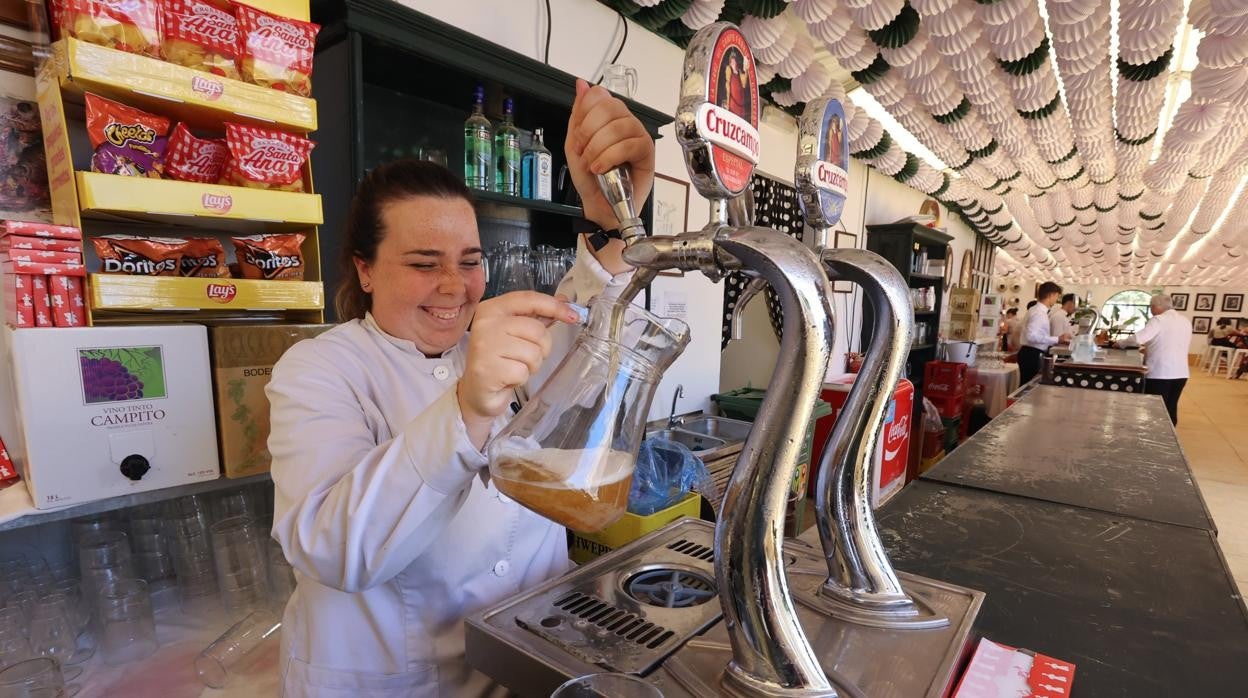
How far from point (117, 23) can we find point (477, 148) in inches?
38.0

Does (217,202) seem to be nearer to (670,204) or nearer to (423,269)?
(423,269)

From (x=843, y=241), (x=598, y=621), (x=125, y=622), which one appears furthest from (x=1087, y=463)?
(x=843, y=241)

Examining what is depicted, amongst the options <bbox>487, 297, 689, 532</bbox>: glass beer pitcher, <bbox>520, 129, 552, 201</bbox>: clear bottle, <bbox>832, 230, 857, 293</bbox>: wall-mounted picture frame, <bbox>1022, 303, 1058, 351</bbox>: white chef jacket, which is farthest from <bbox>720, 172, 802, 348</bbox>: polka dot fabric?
<bbox>1022, 303, 1058, 351</bbox>: white chef jacket

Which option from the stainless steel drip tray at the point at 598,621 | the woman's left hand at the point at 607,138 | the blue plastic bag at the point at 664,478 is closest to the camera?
the stainless steel drip tray at the point at 598,621

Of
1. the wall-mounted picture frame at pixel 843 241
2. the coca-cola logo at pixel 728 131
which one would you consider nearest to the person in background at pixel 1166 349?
the wall-mounted picture frame at pixel 843 241

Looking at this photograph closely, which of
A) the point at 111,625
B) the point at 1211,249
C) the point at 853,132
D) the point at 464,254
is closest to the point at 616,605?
the point at 464,254

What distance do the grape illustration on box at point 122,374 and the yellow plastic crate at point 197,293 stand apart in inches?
4.0

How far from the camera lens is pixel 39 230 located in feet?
3.97

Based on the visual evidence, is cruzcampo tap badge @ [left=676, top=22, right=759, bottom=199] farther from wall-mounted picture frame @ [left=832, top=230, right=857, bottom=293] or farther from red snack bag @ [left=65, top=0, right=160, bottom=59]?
wall-mounted picture frame @ [left=832, top=230, right=857, bottom=293]

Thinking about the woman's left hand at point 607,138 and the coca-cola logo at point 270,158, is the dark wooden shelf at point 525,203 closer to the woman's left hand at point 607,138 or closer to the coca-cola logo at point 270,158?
the coca-cola logo at point 270,158

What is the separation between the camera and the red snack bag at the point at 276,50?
1.39 meters

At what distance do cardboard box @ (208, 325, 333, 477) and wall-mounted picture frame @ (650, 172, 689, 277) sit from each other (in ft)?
6.52

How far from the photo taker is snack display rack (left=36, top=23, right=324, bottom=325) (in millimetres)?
1229

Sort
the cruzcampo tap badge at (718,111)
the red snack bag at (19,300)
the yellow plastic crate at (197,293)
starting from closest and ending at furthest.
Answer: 1. the cruzcampo tap badge at (718,111)
2. the red snack bag at (19,300)
3. the yellow plastic crate at (197,293)
